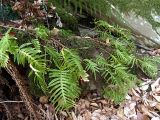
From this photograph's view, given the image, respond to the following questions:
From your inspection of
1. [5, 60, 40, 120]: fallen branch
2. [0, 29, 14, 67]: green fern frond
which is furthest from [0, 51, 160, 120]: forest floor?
[0, 29, 14, 67]: green fern frond

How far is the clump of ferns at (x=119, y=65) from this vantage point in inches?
118

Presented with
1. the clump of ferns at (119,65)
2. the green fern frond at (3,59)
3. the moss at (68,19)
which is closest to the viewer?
the green fern frond at (3,59)

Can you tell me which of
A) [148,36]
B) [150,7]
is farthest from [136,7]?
[148,36]

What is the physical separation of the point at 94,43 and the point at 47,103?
0.75 m

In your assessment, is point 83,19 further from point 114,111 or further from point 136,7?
point 114,111

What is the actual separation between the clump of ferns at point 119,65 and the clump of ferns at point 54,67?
0.70 ft

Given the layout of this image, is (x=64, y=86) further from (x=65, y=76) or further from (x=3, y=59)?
(x=3, y=59)

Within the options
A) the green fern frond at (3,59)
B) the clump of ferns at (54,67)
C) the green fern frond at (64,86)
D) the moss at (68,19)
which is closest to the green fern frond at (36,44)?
the clump of ferns at (54,67)

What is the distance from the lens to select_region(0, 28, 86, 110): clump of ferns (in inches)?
98.7

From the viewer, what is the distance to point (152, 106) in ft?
10.7

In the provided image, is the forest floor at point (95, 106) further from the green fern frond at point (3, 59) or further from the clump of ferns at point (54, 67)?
the green fern frond at point (3, 59)

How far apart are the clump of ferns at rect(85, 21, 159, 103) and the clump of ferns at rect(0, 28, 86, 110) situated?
213mm

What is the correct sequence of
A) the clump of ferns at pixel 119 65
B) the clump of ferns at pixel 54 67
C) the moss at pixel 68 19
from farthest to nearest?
1. the moss at pixel 68 19
2. the clump of ferns at pixel 119 65
3. the clump of ferns at pixel 54 67

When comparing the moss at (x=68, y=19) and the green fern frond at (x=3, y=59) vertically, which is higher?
the moss at (x=68, y=19)
